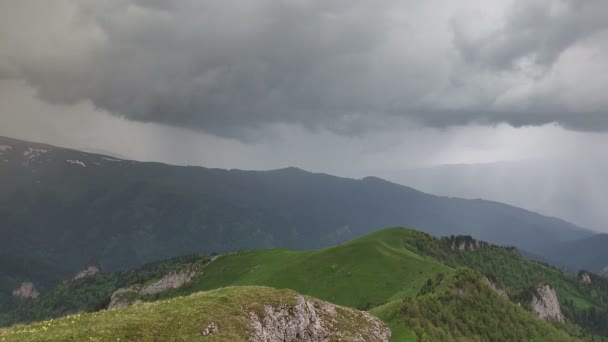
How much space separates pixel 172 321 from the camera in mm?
35688

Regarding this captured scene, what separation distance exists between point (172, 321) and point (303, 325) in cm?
1434

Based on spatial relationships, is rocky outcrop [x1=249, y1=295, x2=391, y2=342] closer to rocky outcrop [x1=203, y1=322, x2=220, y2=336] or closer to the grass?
rocky outcrop [x1=203, y1=322, x2=220, y2=336]

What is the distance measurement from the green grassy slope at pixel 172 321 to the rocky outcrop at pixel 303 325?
1.95ft

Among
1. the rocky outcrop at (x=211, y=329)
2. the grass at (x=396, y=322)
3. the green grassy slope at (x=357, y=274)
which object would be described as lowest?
the green grassy slope at (x=357, y=274)

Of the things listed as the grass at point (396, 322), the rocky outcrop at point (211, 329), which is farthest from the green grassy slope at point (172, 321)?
the grass at point (396, 322)

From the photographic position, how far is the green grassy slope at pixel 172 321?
106ft

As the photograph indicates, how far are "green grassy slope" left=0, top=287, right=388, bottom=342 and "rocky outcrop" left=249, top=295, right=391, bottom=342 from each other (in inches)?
23.4

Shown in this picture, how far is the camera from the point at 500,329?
277 ft

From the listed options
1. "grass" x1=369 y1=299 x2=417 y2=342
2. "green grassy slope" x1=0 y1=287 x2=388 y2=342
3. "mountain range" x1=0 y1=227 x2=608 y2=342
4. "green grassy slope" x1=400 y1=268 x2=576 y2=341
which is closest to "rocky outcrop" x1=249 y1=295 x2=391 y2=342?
"mountain range" x1=0 y1=227 x2=608 y2=342

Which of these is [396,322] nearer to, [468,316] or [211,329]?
[468,316]

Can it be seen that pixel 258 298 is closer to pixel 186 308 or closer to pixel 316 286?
pixel 186 308

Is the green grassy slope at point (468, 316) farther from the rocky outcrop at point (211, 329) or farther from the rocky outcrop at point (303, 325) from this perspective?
the rocky outcrop at point (211, 329)

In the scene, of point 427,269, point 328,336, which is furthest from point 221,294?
point 427,269

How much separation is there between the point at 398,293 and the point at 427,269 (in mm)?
18991
